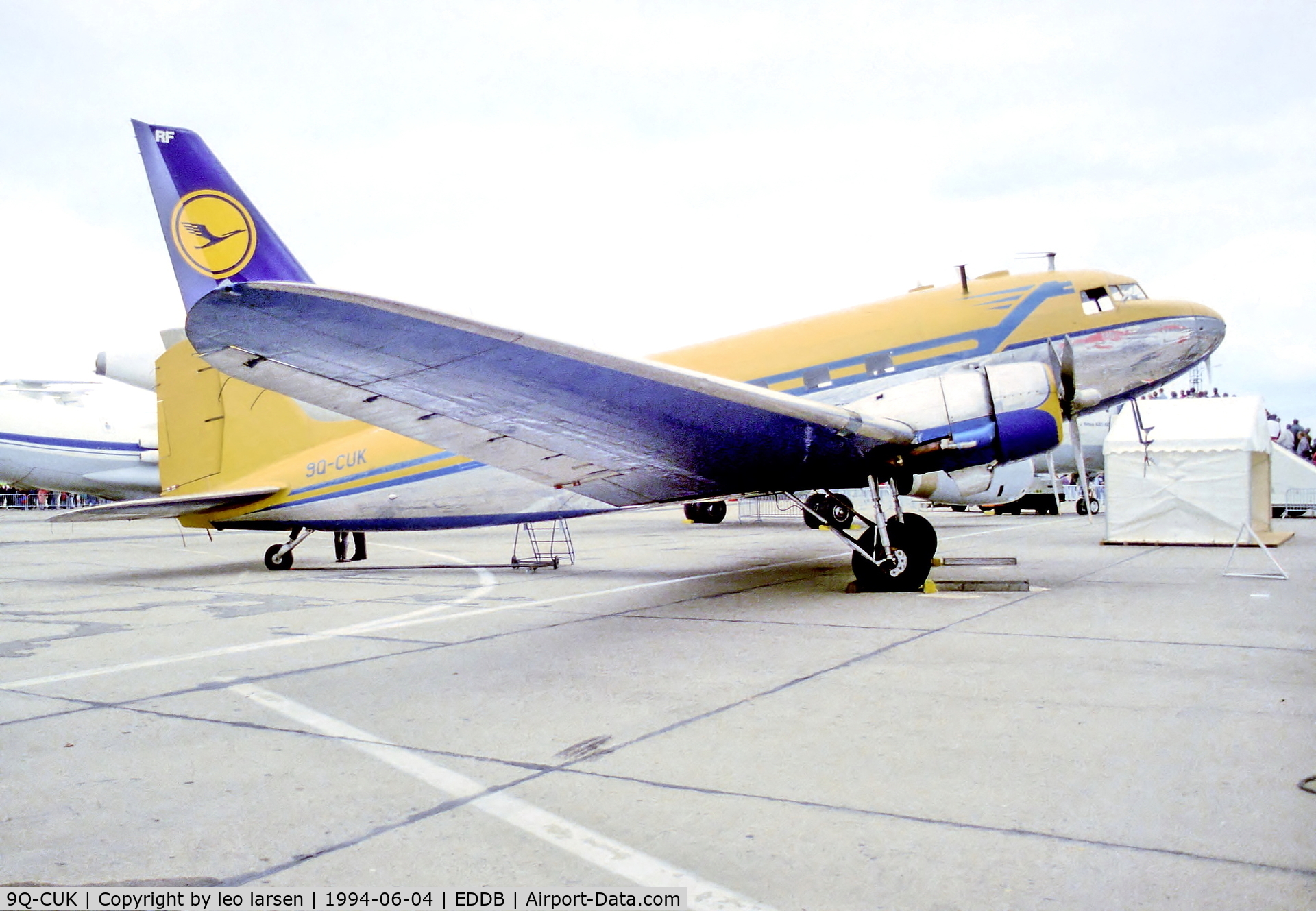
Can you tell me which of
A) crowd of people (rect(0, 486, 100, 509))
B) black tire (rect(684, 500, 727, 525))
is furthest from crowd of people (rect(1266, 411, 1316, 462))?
crowd of people (rect(0, 486, 100, 509))

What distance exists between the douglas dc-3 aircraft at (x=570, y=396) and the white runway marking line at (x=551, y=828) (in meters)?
2.19

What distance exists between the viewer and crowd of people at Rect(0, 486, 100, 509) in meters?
59.9

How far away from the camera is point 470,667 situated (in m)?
5.59

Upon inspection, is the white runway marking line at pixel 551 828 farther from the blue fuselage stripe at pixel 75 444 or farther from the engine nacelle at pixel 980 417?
the blue fuselage stripe at pixel 75 444

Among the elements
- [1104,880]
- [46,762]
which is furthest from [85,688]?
[1104,880]

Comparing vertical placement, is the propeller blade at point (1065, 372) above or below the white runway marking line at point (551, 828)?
above

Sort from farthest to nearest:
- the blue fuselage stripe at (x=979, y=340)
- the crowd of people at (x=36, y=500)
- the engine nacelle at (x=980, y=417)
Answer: the crowd of people at (x=36, y=500)
the blue fuselage stripe at (x=979, y=340)
the engine nacelle at (x=980, y=417)

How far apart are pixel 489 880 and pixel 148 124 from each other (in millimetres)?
11379

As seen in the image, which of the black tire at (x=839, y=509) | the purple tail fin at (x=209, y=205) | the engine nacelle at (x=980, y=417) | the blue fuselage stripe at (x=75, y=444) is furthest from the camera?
the blue fuselage stripe at (x=75, y=444)

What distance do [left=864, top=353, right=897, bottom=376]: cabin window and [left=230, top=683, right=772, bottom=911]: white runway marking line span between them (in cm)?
708

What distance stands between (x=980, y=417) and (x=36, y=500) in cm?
7487

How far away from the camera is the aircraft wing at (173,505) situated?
10641 millimetres

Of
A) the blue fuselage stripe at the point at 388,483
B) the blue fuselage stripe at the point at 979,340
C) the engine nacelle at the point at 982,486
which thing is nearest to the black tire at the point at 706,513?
the engine nacelle at the point at 982,486

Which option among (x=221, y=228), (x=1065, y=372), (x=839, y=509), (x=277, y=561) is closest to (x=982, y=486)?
(x=839, y=509)
